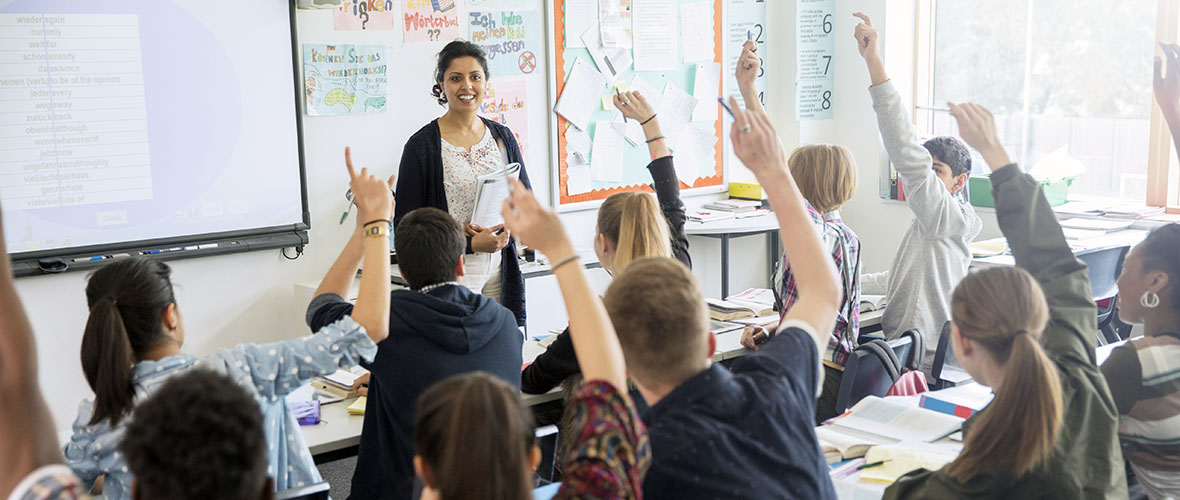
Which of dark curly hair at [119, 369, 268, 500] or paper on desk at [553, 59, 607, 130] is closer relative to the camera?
dark curly hair at [119, 369, 268, 500]

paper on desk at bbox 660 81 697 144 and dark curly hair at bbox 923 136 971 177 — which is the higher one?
paper on desk at bbox 660 81 697 144

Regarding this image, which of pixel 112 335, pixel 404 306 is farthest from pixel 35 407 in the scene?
pixel 404 306

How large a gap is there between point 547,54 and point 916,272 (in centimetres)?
234

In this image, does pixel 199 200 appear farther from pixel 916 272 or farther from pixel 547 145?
pixel 916 272

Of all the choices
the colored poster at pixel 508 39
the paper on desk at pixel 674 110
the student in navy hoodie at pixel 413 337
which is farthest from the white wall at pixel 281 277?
the student in navy hoodie at pixel 413 337

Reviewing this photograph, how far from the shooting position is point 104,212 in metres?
3.83

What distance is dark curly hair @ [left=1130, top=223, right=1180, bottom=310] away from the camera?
206cm

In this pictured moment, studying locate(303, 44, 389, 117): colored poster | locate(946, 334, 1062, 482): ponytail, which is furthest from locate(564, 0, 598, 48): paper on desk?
locate(946, 334, 1062, 482): ponytail

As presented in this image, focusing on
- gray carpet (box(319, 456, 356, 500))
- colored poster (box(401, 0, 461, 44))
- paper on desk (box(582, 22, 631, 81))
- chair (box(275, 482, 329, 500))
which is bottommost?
gray carpet (box(319, 456, 356, 500))

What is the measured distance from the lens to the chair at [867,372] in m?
2.65

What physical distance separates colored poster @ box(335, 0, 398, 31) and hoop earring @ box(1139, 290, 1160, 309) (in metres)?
3.29

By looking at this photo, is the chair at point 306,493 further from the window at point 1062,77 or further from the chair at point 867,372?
the window at point 1062,77

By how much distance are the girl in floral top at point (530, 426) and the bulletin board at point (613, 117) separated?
382 centimetres

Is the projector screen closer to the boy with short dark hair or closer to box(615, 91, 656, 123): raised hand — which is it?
box(615, 91, 656, 123): raised hand
